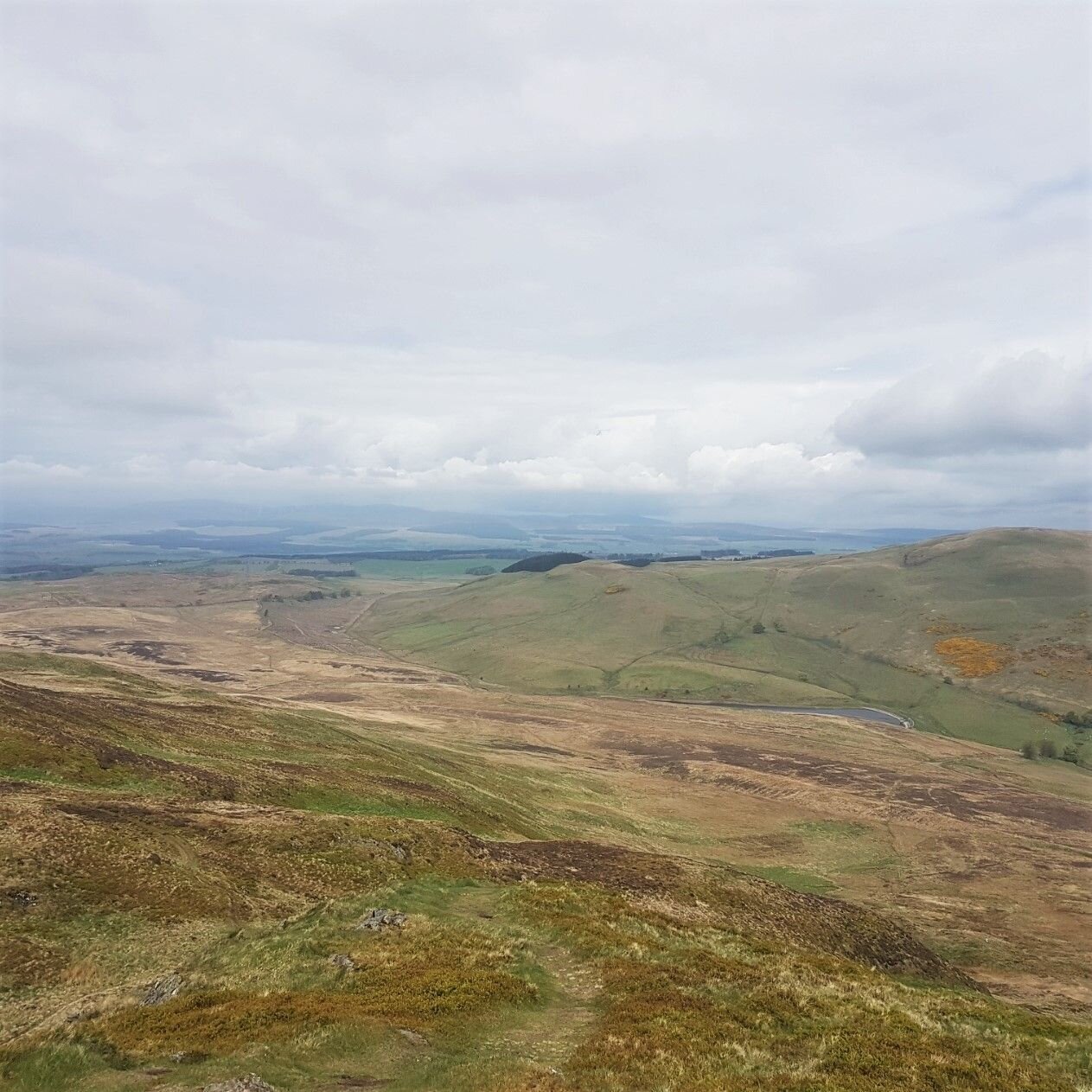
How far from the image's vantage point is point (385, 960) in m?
23.8

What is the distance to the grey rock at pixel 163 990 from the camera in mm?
20297

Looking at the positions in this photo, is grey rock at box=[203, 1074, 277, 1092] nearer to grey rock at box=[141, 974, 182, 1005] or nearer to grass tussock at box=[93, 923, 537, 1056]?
grass tussock at box=[93, 923, 537, 1056]

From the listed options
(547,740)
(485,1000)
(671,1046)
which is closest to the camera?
(671,1046)

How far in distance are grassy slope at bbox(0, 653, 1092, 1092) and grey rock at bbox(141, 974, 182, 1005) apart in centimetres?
40

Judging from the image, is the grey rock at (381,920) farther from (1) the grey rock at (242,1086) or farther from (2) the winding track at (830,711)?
(2) the winding track at (830,711)

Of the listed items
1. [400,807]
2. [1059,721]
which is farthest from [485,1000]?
[1059,721]

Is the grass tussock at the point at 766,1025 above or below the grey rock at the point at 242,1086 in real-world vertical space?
below

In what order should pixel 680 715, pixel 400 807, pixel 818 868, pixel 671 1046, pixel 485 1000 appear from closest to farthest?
pixel 671 1046
pixel 485 1000
pixel 400 807
pixel 818 868
pixel 680 715

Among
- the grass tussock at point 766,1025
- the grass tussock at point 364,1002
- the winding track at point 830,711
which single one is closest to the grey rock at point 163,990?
the grass tussock at point 364,1002

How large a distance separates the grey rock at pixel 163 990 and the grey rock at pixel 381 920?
714 cm

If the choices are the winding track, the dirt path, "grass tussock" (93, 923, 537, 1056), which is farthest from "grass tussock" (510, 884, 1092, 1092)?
the winding track

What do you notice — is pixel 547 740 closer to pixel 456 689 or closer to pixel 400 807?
pixel 456 689

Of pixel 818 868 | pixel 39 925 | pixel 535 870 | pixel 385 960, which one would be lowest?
pixel 818 868

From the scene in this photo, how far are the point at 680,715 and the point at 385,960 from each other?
461ft
